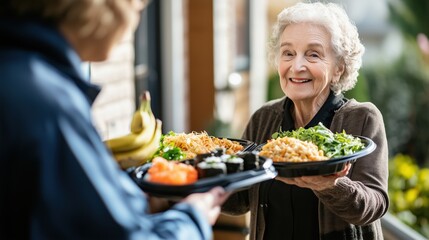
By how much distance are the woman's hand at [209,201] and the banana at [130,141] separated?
1.10ft

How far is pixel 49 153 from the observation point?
1170 millimetres

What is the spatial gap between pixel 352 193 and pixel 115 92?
2.17m

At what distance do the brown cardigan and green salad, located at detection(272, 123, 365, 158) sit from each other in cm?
10

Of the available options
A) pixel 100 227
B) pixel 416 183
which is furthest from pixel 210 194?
pixel 416 183

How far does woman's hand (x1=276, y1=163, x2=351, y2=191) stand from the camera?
83.1 inches

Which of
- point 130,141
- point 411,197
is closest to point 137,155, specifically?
point 130,141

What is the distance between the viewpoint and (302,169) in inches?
80.4

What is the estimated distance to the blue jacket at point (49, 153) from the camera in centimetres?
117

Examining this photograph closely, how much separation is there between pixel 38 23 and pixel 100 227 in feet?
1.30

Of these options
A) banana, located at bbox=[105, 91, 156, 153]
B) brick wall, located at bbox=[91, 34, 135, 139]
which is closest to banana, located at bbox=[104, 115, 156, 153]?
banana, located at bbox=[105, 91, 156, 153]

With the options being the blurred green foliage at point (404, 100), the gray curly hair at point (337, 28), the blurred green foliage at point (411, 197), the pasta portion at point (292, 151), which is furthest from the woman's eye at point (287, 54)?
the blurred green foliage at point (404, 100)

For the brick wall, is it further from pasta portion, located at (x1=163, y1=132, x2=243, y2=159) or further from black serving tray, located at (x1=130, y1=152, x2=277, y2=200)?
black serving tray, located at (x1=130, y1=152, x2=277, y2=200)

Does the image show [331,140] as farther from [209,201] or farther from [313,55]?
[209,201]

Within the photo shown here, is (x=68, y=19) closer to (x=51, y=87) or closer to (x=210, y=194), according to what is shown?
(x=51, y=87)
